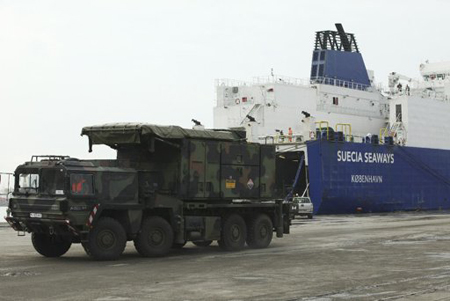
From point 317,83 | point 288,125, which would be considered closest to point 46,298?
point 288,125

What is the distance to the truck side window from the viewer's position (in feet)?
50.7

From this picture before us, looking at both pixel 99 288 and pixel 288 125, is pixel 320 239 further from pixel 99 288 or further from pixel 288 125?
pixel 288 125

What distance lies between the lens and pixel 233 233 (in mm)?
18922

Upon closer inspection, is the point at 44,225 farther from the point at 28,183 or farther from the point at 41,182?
the point at 28,183

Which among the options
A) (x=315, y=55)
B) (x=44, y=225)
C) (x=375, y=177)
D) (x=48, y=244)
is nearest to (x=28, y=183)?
(x=44, y=225)

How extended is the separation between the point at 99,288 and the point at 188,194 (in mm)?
6429

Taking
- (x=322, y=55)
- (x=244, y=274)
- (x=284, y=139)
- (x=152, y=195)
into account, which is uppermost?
(x=322, y=55)

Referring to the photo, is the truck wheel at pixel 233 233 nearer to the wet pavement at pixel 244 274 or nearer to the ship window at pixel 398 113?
the wet pavement at pixel 244 274

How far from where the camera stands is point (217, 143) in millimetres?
18422

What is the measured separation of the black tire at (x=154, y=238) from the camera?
54.8 ft

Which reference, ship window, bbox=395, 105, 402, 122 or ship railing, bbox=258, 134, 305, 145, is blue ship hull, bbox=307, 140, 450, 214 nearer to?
ship railing, bbox=258, 134, 305, 145

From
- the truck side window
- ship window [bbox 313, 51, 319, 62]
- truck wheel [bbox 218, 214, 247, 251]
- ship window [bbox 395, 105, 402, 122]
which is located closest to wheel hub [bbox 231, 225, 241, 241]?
truck wheel [bbox 218, 214, 247, 251]

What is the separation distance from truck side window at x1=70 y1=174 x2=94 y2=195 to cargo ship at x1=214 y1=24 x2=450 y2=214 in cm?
2665

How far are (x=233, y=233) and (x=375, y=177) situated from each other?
29.1m
